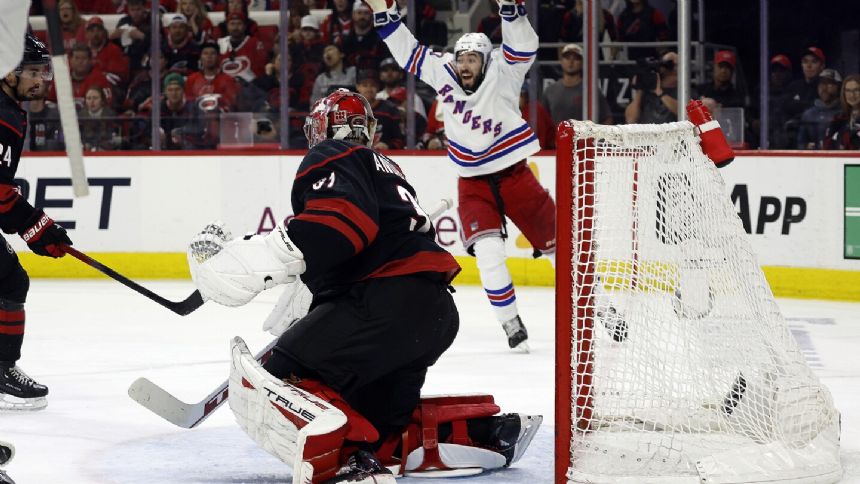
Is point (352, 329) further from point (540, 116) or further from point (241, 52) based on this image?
point (241, 52)

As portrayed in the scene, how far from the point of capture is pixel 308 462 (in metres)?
2.59

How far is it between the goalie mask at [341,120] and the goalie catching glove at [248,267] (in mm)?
405

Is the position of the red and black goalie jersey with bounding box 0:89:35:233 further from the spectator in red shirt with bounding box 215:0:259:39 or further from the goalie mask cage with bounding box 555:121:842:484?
the spectator in red shirt with bounding box 215:0:259:39

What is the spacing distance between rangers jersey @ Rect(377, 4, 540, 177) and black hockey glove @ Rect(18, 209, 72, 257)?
194cm

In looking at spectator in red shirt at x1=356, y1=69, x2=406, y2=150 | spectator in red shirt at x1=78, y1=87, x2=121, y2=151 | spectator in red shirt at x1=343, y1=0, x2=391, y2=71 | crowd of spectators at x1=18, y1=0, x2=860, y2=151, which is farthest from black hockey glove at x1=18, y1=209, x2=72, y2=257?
spectator in red shirt at x1=343, y1=0, x2=391, y2=71

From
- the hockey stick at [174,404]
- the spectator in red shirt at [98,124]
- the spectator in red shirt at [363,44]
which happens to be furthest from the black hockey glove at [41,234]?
the spectator in red shirt at [363,44]

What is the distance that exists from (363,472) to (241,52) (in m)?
5.73

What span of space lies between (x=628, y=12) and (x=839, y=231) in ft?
5.48

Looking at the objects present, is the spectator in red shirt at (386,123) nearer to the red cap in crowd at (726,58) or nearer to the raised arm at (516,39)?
the red cap in crowd at (726,58)

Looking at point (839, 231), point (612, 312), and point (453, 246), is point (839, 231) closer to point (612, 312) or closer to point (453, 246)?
point (453, 246)

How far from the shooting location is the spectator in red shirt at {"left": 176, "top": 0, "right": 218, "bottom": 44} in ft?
26.9

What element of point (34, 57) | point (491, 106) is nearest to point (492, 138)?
point (491, 106)

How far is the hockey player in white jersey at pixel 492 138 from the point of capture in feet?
17.3

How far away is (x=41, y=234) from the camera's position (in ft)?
12.4
